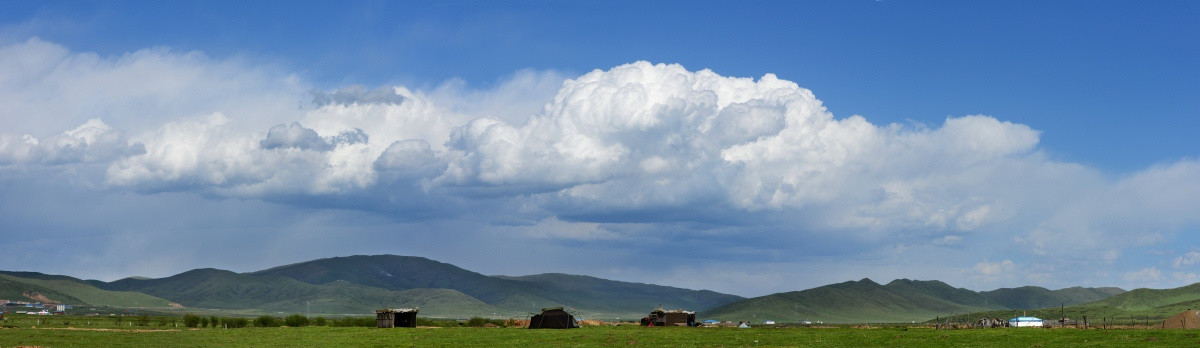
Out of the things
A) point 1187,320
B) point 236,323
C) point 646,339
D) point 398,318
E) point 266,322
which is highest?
point 398,318

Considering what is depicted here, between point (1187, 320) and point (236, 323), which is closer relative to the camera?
point (1187, 320)

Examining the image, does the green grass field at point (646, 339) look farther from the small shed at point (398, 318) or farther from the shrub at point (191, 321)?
the shrub at point (191, 321)

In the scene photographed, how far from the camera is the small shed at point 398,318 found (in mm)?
138875

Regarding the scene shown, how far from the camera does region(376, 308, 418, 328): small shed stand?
138875 mm

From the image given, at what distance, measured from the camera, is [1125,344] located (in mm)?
76688

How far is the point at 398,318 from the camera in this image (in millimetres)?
140125

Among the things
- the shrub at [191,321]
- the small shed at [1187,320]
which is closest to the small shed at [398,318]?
the shrub at [191,321]

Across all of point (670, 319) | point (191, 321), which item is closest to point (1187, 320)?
point (670, 319)

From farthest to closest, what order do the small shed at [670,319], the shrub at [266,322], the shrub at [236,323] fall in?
the small shed at [670,319], the shrub at [266,322], the shrub at [236,323]

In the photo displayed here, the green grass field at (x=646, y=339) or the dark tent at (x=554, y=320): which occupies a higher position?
the dark tent at (x=554, y=320)

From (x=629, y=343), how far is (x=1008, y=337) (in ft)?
103

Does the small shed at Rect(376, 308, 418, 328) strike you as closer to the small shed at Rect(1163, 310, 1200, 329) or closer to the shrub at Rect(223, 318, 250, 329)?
the shrub at Rect(223, 318, 250, 329)

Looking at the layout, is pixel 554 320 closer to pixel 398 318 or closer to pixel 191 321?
pixel 398 318

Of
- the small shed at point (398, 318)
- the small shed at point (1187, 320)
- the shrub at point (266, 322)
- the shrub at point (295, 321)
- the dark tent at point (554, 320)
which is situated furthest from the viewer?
the shrub at point (295, 321)
